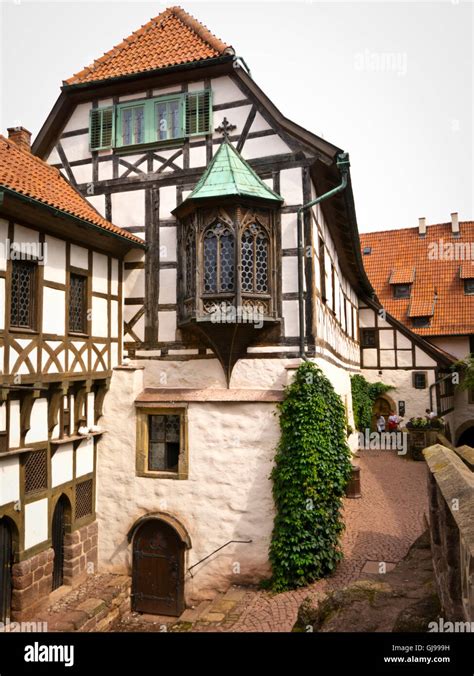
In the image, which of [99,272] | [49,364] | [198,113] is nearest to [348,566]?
[49,364]

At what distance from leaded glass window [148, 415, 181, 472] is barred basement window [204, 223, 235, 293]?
296 cm

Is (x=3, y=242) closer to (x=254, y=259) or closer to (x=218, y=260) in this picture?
(x=218, y=260)

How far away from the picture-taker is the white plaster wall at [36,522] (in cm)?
895

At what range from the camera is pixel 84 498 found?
35.8 feet

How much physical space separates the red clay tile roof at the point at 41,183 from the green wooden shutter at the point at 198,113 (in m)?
2.71

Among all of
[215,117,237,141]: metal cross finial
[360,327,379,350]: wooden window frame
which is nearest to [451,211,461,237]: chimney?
[360,327,379,350]: wooden window frame

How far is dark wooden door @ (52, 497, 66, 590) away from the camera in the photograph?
33.0ft

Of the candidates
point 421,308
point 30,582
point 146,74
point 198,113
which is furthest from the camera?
point 421,308

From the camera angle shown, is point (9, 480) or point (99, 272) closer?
point (9, 480)

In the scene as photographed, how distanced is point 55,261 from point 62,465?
3.91 meters

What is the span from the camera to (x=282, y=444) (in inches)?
399

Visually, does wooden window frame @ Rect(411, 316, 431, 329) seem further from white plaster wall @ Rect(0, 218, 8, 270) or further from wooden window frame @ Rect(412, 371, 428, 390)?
white plaster wall @ Rect(0, 218, 8, 270)

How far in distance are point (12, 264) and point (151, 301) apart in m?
3.43

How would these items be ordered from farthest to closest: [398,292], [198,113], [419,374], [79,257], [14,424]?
[398,292]
[419,374]
[198,113]
[79,257]
[14,424]
